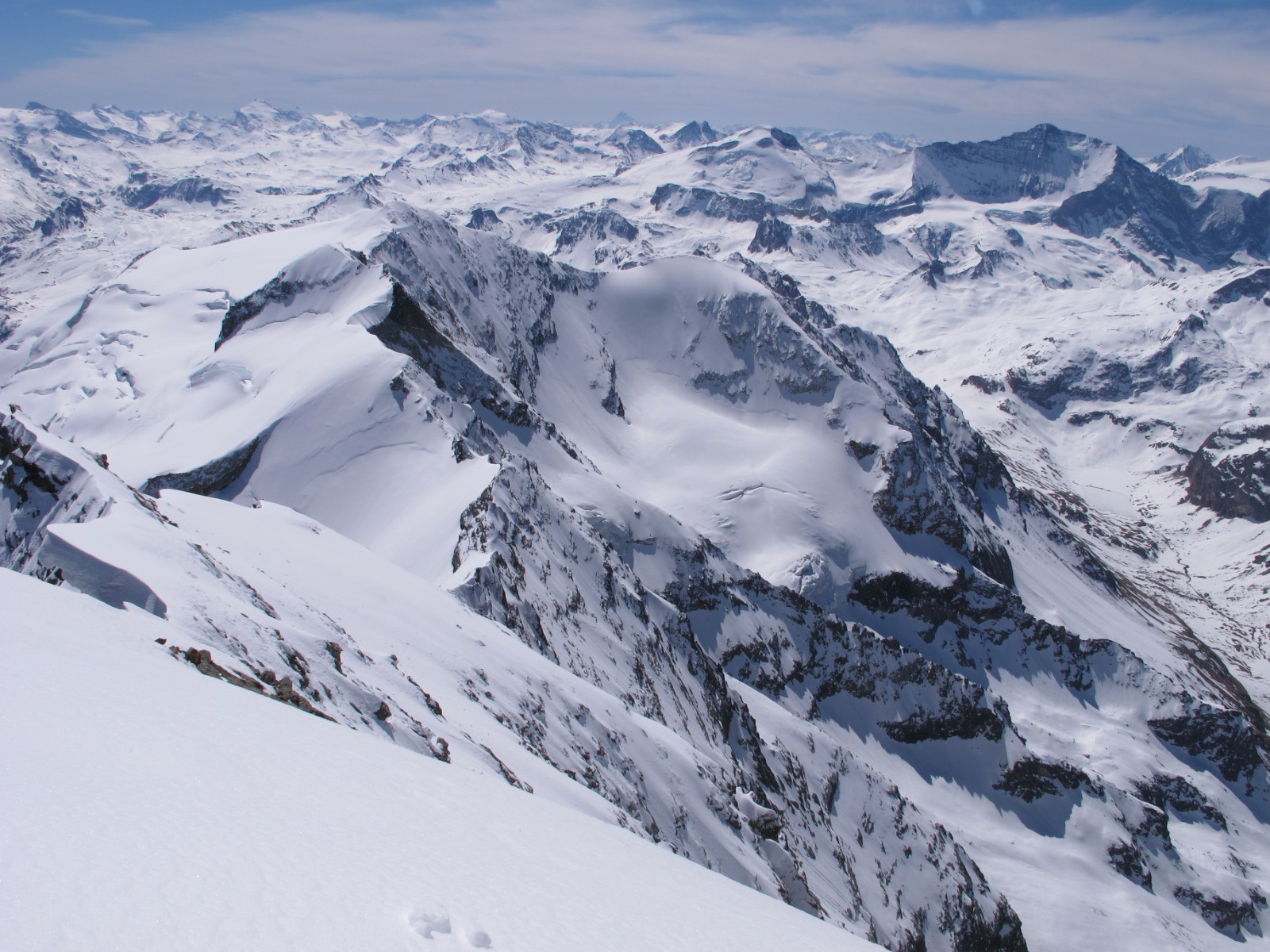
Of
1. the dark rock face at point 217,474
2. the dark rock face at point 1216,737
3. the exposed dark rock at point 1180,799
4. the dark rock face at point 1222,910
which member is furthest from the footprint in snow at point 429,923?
the dark rock face at point 1216,737

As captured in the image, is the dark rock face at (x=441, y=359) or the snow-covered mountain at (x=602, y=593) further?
the dark rock face at (x=441, y=359)

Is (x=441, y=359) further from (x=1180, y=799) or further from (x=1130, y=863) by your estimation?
(x=1180, y=799)

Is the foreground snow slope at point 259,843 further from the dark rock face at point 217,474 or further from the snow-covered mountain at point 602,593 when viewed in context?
the dark rock face at point 217,474

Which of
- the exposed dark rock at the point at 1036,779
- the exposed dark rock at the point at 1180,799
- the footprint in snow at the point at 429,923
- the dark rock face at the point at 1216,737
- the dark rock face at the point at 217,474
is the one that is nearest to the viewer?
the footprint in snow at the point at 429,923

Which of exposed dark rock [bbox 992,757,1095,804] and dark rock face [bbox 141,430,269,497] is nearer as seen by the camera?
dark rock face [bbox 141,430,269,497]

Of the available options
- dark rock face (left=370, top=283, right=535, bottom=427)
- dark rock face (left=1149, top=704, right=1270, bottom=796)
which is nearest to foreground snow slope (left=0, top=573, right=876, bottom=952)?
dark rock face (left=370, top=283, right=535, bottom=427)

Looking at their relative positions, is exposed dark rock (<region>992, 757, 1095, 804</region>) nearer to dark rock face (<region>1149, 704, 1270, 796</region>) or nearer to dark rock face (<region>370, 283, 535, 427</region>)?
dark rock face (<region>1149, 704, 1270, 796</region>)

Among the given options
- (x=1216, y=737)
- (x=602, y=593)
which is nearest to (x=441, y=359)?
(x=602, y=593)

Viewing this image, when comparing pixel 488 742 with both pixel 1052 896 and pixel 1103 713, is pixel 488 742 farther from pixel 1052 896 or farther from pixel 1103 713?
pixel 1103 713
